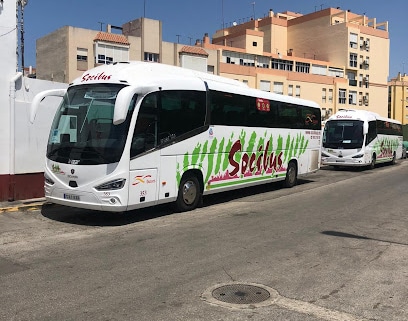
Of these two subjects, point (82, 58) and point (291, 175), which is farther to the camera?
point (82, 58)

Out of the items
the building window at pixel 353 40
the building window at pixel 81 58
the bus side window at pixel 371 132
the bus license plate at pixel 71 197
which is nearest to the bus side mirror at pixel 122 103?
the bus license plate at pixel 71 197

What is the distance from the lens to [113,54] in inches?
1747


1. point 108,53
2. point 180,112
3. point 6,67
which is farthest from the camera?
point 108,53

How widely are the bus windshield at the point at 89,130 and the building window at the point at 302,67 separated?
5961 cm

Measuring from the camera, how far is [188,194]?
1076 centimetres

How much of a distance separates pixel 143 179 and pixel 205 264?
3392 millimetres

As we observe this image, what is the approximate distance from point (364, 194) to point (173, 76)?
7837mm

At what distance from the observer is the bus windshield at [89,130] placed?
28.7 ft

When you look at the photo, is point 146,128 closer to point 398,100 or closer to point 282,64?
point 282,64

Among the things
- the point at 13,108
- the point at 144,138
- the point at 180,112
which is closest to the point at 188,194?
the point at 180,112

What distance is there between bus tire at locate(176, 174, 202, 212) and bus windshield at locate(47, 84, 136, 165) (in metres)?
2.31

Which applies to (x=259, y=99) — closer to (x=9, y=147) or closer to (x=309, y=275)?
(x=9, y=147)

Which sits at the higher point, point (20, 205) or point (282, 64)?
point (282, 64)

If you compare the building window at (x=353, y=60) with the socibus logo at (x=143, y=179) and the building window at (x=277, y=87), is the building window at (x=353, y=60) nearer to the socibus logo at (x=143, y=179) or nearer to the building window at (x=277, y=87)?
the building window at (x=277, y=87)
